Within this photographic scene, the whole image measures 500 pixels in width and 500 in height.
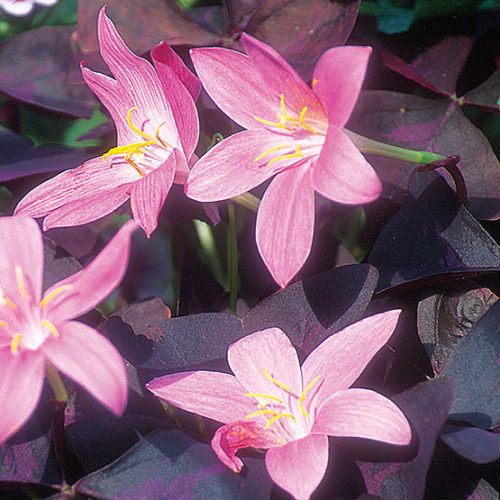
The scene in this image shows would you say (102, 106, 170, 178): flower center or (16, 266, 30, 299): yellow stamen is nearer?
(16, 266, 30, 299): yellow stamen

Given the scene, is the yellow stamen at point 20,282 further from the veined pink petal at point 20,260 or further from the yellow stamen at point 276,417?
the yellow stamen at point 276,417

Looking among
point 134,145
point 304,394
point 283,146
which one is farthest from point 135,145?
point 304,394

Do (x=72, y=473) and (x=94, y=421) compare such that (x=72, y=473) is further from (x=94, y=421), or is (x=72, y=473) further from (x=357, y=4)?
(x=357, y=4)

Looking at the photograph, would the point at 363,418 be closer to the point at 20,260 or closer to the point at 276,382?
the point at 276,382

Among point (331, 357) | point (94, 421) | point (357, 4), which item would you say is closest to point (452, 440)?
point (331, 357)

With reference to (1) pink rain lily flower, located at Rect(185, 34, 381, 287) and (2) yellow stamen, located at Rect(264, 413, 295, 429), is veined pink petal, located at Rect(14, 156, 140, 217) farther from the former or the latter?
(2) yellow stamen, located at Rect(264, 413, 295, 429)

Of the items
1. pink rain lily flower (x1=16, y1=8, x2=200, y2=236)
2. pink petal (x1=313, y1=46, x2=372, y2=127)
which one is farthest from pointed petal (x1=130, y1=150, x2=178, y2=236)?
pink petal (x1=313, y1=46, x2=372, y2=127)

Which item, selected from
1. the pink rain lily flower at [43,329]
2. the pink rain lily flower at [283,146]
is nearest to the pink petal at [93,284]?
the pink rain lily flower at [43,329]
